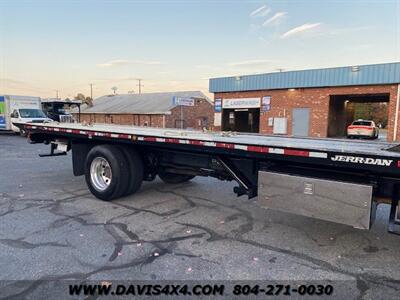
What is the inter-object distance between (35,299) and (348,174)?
3669mm

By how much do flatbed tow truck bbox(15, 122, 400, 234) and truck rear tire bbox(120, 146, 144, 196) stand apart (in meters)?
0.02

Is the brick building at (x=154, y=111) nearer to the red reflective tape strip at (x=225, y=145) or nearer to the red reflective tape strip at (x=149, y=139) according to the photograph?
the red reflective tape strip at (x=149, y=139)

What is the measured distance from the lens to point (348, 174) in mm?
4059

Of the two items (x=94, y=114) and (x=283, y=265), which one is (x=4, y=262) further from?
(x=94, y=114)

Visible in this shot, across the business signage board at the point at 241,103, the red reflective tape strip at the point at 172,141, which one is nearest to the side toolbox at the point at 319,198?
the red reflective tape strip at the point at 172,141

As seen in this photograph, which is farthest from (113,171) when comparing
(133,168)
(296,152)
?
(296,152)

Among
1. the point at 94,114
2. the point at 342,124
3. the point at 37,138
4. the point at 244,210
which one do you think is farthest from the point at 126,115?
the point at 244,210

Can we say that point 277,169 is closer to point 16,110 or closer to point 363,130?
point 363,130

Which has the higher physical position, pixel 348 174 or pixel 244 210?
pixel 348 174

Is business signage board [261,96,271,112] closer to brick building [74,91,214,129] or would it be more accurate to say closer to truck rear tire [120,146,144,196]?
brick building [74,91,214,129]

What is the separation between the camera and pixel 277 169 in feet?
14.9

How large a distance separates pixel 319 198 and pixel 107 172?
417 cm

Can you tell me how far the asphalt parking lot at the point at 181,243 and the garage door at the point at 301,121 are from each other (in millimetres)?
19476

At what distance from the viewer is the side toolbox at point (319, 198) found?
377 centimetres
